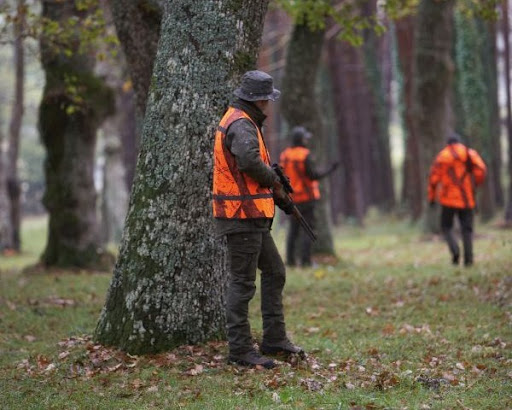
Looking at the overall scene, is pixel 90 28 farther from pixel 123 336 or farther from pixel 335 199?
pixel 335 199

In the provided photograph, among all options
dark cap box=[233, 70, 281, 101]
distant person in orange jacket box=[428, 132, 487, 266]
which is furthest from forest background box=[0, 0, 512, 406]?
distant person in orange jacket box=[428, 132, 487, 266]

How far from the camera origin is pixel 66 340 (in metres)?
8.52

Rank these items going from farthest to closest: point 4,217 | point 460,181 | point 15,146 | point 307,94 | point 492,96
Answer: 1. point 492,96
2. point 4,217
3. point 15,146
4. point 307,94
5. point 460,181

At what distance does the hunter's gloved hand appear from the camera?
705 centimetres

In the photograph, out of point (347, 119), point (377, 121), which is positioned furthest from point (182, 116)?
point (377, 121)

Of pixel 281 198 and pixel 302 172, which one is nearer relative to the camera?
pixel 281 198

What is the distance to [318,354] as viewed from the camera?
789 centimetres

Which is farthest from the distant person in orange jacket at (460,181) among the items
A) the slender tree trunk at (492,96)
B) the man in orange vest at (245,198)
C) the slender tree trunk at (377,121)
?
the slender tree trunk at (492,96)

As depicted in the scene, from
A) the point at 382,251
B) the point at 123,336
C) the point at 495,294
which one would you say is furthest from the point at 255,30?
Answer: the point at 382,251

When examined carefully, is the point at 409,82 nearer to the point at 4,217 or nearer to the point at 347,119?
the point at 347,119

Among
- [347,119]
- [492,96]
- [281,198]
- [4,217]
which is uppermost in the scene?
[492,96]

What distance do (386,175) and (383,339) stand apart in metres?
26.1

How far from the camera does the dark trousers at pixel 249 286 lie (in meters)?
7.01

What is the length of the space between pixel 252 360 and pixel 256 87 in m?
2.48
